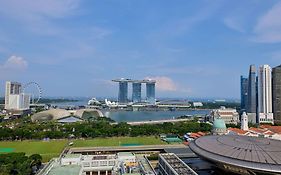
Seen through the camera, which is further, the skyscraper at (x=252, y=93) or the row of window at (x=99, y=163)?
the skyscraper at (x=252, y=93)

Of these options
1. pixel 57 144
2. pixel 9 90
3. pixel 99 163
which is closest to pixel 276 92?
pixel 57 144

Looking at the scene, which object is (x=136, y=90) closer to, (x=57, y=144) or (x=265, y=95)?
(x=265, y=95)

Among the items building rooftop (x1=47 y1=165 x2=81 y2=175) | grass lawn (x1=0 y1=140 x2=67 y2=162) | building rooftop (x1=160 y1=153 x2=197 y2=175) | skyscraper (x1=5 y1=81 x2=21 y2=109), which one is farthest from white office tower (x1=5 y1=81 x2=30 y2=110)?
building rooftop (x1=160 y1=153 x2=197 y2=175)

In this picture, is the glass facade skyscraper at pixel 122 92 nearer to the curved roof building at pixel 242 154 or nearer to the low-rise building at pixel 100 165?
the low-rise building at pixel 100 165

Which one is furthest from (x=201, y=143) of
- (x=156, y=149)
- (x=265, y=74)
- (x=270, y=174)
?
(x=265, y=74)

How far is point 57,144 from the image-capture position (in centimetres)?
4409

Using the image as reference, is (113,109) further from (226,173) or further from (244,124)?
(226,173)

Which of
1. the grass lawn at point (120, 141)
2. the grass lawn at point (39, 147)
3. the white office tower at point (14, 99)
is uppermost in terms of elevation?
the white office tower at point (14, 99)

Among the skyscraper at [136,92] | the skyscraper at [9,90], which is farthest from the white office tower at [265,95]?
the skyscraper at [136,92]

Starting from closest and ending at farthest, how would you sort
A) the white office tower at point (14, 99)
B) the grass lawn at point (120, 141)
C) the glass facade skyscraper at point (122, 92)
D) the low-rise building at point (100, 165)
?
the low-rise building at point (100, 165) → the grass lawn at point (120, 141) → the white office tower at point (14, 99) → the glass facade skyscraper at point (122, 92)

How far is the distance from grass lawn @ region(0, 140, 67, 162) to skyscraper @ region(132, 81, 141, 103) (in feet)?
449

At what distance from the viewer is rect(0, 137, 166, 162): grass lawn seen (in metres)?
39.3

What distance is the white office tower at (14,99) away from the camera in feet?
357

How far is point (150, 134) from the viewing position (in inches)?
2103
